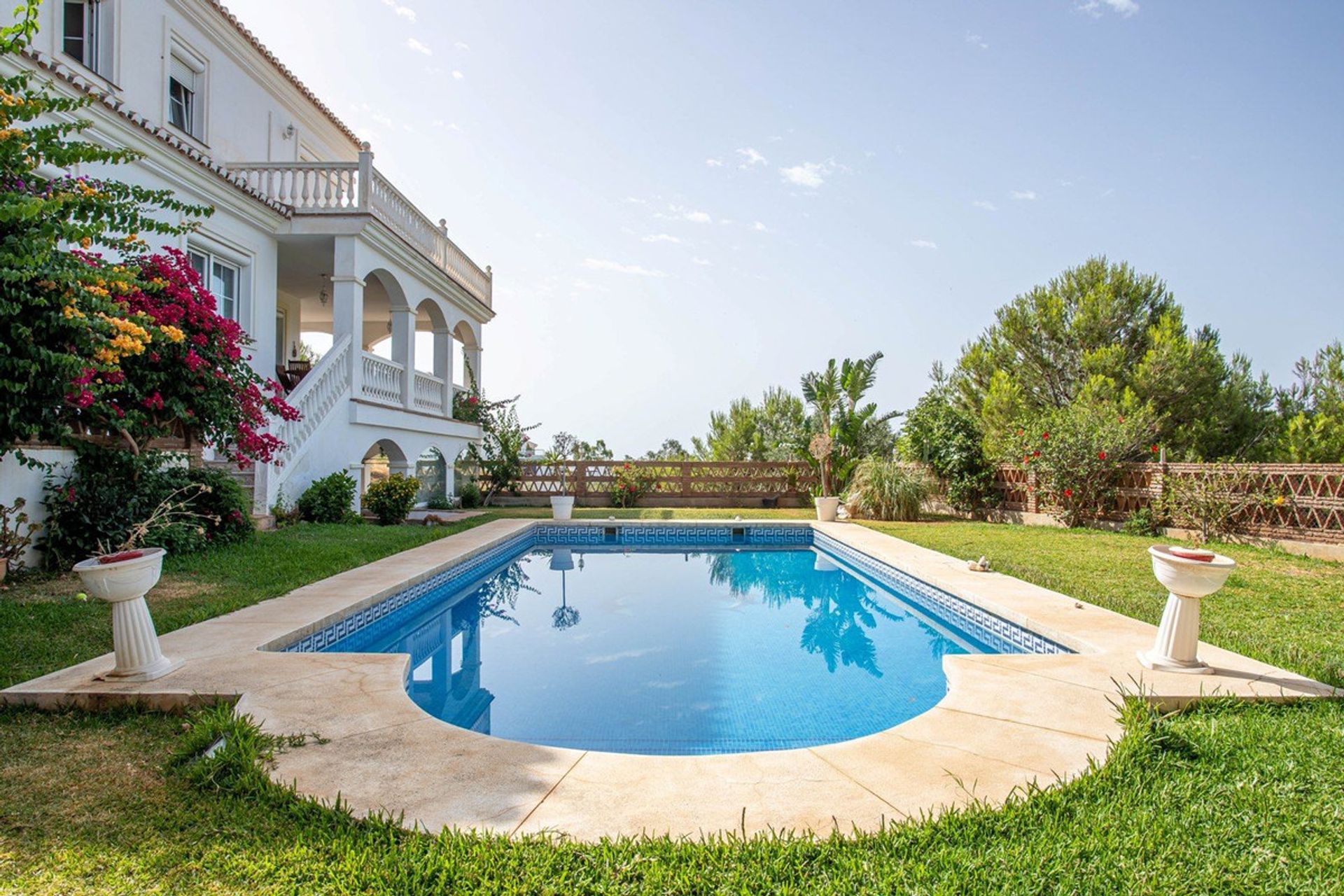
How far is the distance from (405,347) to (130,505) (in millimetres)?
7624

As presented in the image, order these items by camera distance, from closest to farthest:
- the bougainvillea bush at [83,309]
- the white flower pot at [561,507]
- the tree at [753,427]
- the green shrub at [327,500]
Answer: the bougainvillea bush at [83,309] < the green shrub at [327,500] < the white flower pot at [561,507] < the tree at [753,427]

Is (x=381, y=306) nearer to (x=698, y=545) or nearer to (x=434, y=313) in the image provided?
(x=434, y=313)

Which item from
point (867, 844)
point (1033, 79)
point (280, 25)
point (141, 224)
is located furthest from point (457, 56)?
point (867, 844)

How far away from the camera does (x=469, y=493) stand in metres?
16.9

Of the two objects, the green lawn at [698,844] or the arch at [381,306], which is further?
the arch at [381,306]

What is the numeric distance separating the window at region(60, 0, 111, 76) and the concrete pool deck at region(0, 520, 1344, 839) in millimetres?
10038

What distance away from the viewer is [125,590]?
3725mm

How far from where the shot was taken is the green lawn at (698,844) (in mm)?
2152

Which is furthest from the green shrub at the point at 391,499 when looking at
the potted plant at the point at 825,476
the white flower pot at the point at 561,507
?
the potted plant at the point at 825,476

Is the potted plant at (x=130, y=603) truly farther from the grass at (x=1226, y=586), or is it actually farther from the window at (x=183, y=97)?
the window at (x=183, y=97)

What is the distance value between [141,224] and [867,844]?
5.25m

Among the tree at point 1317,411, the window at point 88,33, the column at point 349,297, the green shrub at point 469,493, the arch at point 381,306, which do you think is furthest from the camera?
the tree at point 1317,411

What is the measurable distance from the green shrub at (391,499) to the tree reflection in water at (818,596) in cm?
537

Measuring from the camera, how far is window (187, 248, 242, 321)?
10586 mm
